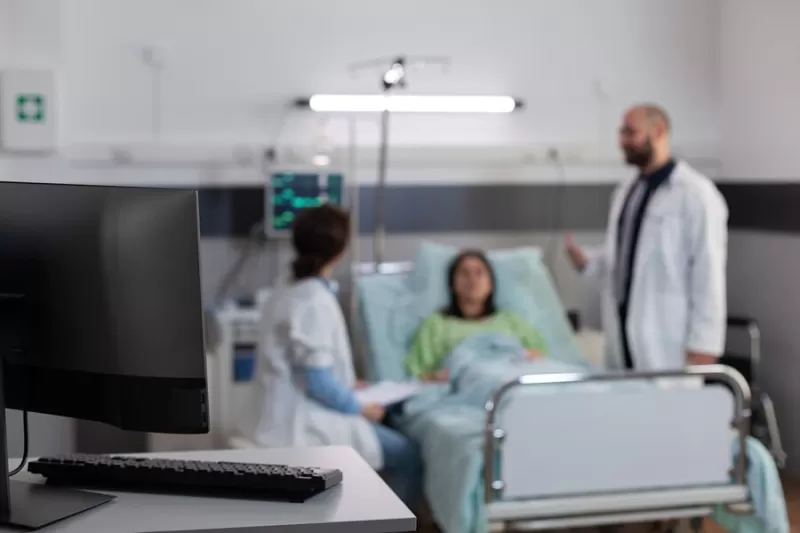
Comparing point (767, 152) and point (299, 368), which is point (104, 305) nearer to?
point (299, 368)

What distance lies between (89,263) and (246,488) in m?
0.48

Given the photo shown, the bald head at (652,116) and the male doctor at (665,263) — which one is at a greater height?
the bald head at (652,116)

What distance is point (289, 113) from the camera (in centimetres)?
532

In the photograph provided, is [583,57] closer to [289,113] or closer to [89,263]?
[289,113]

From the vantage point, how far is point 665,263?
4.34 metres

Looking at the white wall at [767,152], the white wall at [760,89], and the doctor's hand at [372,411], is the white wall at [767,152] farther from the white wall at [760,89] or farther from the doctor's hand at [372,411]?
the doctor's hand at [372,411]

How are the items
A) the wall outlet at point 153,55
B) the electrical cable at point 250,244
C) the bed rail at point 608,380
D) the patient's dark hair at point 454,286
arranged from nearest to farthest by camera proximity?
the bed rail at point 608,380, the patient's dark hair at point 454,286, the wall outlet at point 153,55, the electrical cable at point 250,244

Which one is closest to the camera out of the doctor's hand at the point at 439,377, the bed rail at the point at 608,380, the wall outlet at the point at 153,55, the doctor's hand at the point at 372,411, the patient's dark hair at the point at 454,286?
the bed rail at the point at 608,380

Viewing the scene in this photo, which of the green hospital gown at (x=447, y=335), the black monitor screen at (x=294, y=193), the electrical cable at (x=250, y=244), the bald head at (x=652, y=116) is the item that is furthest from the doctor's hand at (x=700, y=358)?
the electrical cable at (x=250, y=244)

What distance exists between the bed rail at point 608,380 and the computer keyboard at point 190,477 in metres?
1.53

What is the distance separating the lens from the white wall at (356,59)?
5055 millimetres

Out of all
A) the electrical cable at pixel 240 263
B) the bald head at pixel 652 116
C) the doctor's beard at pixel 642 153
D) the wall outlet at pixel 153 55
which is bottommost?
the electrical cable at pixel 240 263

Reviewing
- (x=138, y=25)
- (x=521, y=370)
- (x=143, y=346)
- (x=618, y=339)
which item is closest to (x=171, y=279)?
(x=143, y=346)

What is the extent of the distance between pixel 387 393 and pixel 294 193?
1.18 metres
